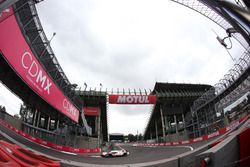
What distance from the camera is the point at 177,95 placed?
→ 30359 millimetres

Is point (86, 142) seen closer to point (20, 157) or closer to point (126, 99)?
point (126, 99)

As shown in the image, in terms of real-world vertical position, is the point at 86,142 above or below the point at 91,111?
below

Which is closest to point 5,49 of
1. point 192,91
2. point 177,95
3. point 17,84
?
point 17,84

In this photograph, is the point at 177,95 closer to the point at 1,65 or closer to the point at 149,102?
the point at 149,102

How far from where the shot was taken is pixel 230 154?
3.21 meters

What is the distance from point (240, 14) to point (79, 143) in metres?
26.4

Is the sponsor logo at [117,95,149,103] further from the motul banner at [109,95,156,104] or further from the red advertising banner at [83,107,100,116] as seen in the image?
the red advertising banner at [83,107,100,116]

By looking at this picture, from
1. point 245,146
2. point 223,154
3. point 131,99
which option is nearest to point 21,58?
point 223,154

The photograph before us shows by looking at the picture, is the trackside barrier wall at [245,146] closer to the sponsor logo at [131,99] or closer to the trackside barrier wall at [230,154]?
the trackside barrier wall at [230,154]

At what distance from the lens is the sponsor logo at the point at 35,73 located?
941 cm

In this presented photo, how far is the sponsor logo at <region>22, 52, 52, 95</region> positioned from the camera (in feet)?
30.9

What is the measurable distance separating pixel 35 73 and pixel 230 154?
1166 cm

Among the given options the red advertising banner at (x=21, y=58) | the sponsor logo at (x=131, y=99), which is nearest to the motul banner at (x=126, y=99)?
the sponsor logo at (x=131, y=99)

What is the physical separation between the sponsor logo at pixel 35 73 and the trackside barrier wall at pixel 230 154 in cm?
1040
